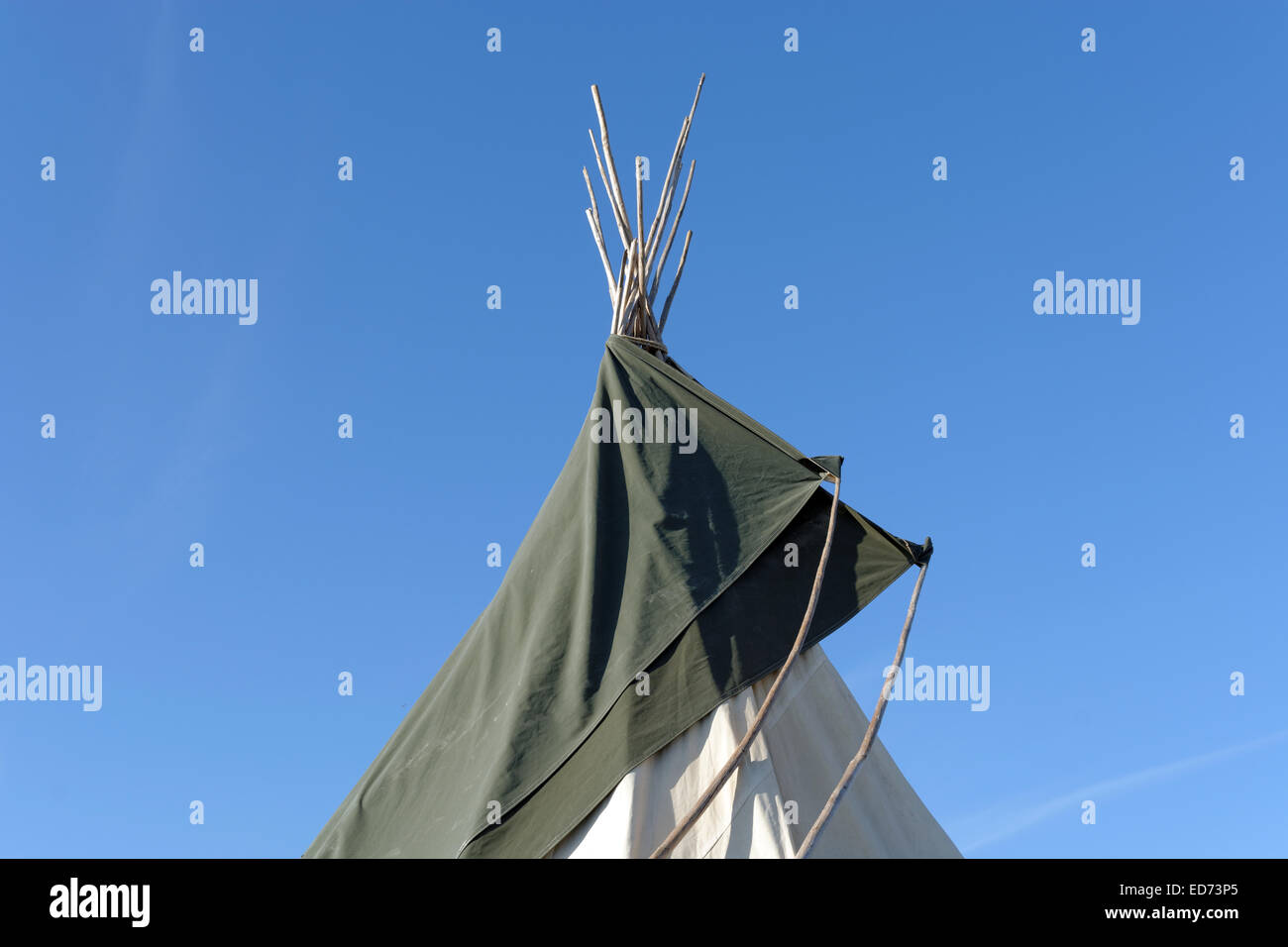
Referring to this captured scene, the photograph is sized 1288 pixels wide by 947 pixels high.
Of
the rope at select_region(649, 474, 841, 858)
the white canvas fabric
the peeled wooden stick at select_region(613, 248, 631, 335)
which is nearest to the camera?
the rope at select_region(649, 474, 841, 858)

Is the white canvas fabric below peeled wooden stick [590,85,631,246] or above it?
below

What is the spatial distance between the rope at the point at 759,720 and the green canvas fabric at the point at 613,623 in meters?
0.18

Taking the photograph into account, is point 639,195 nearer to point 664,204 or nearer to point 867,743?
point 664,204

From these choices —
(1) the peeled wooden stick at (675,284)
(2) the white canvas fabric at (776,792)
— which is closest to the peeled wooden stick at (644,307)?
(1) the peeled wooden stick at (675,284)

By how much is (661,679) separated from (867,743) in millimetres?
900

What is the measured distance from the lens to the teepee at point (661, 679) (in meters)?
4.70

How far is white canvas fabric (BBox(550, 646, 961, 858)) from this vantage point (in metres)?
4.59

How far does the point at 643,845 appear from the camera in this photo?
4535 mm

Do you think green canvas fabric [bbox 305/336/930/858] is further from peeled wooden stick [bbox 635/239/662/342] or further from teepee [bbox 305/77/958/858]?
peeled wooden stick [bbox 635/239/662/342]

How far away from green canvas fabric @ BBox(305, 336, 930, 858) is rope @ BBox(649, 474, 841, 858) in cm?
18

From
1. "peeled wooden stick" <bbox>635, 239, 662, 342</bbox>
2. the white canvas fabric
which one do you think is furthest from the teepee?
"peeled wooden stick" <bbox>635, 239, 662, 342</bbox>

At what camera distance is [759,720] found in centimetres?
458

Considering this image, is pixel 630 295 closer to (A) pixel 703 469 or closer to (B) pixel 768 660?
(A) pixel 703 469
